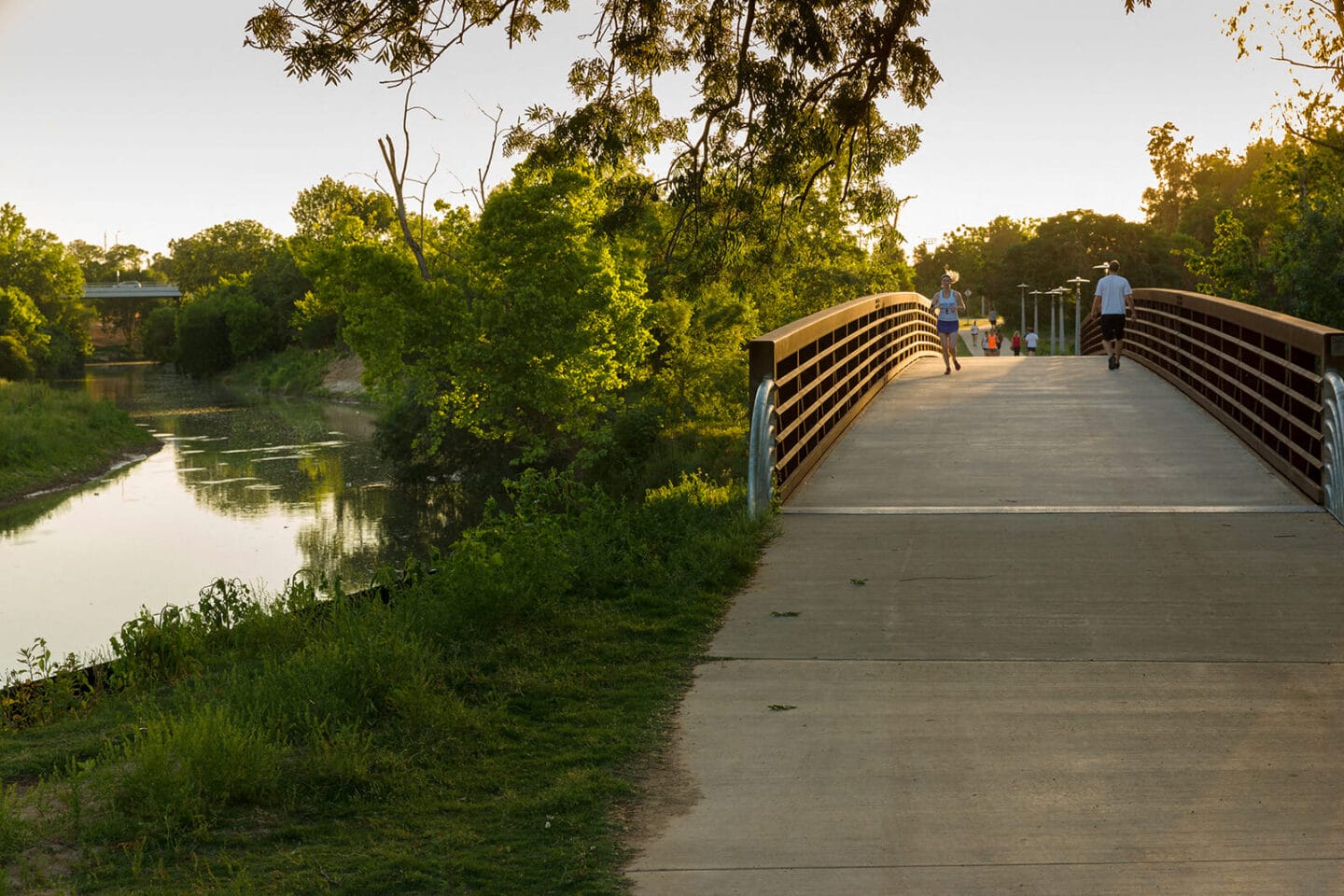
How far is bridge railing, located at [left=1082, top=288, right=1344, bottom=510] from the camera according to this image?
1022 cm

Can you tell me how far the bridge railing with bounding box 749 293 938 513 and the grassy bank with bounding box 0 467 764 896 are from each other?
4.65ft

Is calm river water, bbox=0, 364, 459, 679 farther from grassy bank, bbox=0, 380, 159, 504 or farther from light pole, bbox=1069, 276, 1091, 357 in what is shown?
light pole, bbox=1069, 276, 1091, 357

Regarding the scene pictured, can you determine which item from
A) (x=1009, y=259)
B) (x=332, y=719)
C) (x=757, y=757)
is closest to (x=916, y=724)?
(x=757, y=757)

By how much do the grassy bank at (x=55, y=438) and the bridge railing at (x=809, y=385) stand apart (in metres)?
34.1

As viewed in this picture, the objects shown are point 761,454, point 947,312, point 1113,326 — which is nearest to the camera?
point 761,454

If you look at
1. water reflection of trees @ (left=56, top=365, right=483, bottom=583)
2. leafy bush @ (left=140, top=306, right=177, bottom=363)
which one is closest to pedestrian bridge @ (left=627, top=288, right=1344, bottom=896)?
water reflection of trees @ (left=56, top=365, right=483, bottom=583)

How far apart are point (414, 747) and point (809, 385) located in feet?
25.3

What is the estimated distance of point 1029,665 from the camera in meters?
6.52

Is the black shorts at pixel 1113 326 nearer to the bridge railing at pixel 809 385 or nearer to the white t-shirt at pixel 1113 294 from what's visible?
the white t-shirt at pixel 1113 294

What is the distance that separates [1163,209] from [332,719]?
558 ft

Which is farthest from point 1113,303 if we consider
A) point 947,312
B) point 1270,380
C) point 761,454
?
point 761,454

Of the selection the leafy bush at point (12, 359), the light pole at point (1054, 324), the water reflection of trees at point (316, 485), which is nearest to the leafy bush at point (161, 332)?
the leafy bush at point (12, 359)

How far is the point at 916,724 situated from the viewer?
569 centimetres

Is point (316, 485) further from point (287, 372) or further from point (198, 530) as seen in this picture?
point (287, 372)
